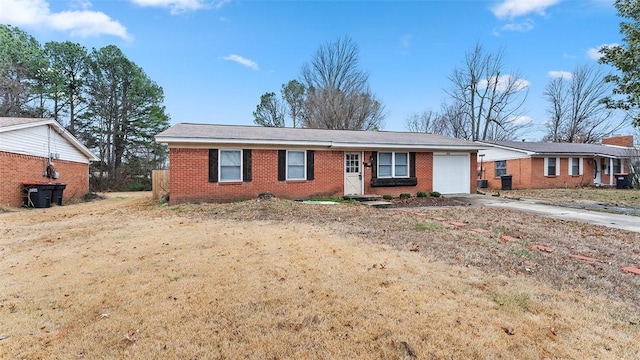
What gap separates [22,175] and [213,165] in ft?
27.7

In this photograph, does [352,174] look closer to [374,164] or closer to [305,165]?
[374,164]

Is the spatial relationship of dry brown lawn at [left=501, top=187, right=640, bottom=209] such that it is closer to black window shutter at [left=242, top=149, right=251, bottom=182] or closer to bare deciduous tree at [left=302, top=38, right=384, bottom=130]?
black window shutter at [left=242, top=149, right=251, bottom=182]

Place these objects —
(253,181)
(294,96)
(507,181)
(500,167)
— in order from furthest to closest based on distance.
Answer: (294,96) → (500,167) → (507,181) → (253,181)

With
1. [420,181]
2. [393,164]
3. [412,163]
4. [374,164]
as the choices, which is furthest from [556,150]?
[374,164]

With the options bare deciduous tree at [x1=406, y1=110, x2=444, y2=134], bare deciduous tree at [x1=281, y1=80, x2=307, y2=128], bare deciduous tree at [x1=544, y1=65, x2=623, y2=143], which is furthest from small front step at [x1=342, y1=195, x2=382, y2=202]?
bare deciduous tree at [x1=544, y1=65, x2=623, y2=143]

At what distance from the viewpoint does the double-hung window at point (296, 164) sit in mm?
12297

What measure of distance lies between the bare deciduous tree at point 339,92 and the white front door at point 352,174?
49.6 feet

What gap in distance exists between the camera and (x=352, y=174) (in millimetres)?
13117

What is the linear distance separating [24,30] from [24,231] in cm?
2489

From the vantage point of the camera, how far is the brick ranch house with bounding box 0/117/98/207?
38.8ft

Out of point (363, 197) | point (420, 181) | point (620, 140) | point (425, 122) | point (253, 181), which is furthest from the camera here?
point (425, 122)

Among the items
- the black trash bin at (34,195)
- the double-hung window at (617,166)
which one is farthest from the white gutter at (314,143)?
the double-hung window at (617,166)

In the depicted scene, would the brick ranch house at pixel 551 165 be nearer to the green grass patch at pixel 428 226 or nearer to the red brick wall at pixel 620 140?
the red brick wall at pixel 620 140

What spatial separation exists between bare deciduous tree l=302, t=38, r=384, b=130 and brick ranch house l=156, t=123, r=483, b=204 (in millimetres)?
13696
